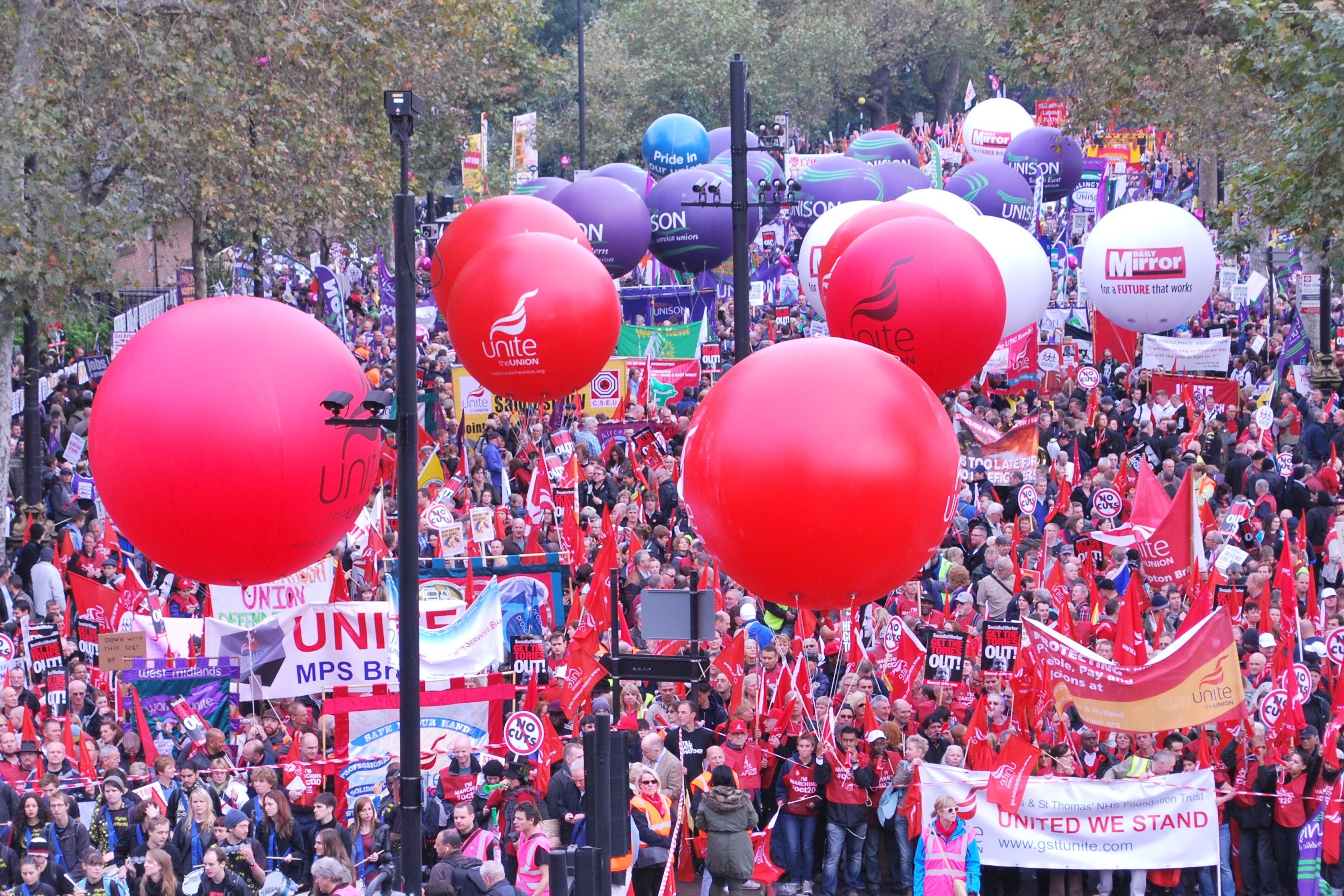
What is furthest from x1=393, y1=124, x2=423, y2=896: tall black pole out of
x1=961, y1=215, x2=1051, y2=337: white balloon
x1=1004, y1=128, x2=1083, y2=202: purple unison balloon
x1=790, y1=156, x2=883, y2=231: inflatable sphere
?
x1=1004, y1=128, x2=1083, y2=202: purple unison balloon

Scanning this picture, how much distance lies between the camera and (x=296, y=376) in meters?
7.84

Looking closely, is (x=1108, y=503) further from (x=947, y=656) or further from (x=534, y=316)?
(x=534, y=316)

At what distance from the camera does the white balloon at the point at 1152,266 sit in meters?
24.0

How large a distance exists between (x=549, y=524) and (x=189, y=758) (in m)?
6.94

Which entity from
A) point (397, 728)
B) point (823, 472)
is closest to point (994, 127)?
point (397, 728)

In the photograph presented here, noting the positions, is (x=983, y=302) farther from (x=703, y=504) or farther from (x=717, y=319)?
(x=717, y=319)

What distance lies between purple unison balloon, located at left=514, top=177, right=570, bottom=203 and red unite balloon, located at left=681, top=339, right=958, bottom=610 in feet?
71.8

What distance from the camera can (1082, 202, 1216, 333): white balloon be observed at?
24.0m

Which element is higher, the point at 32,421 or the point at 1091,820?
the point at 32,421

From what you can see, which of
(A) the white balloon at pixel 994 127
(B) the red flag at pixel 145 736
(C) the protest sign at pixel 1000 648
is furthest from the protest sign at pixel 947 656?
(A) the white balloon at pixel 994 127

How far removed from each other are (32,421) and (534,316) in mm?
9375

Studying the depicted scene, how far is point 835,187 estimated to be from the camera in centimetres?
3102

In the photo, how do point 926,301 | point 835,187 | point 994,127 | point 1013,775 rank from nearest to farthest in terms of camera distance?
point 1013,775, point 926,301, point 835,187, point 994,127

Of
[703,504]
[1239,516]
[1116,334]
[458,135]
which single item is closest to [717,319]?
[1116,334]
